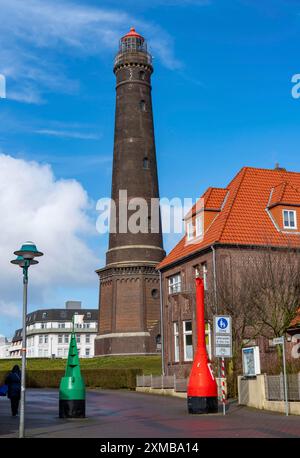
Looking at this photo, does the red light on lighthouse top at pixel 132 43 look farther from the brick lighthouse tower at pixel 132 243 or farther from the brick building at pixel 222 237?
the brick building at pixel 222 237

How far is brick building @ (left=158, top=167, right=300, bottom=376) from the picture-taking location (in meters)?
38.0

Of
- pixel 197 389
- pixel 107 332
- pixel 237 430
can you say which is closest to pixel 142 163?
pixel 107 332

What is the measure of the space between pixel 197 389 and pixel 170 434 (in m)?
6.97

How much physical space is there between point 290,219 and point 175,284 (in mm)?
8995

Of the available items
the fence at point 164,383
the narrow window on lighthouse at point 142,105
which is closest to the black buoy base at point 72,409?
the fence at point 164,383

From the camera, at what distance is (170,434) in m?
16.5

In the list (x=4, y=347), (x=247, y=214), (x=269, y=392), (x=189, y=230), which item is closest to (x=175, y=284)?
(x=189, y=230)

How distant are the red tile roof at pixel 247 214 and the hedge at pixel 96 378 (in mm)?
7919

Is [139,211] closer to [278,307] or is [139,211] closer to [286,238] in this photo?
[286,238]

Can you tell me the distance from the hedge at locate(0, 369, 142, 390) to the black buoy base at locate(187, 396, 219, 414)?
19.5 metres

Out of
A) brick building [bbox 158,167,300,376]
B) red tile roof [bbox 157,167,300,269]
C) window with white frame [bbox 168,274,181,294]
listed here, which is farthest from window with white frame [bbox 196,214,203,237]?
window with white frame [bbox 168,274,181,294]

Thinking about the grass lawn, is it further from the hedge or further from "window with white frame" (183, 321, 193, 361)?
"window with white frame" (183, 321, 193, 361)

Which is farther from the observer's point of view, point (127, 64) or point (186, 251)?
point (127, 64)

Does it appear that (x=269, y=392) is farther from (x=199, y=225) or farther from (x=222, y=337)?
(x=199, y=225)
